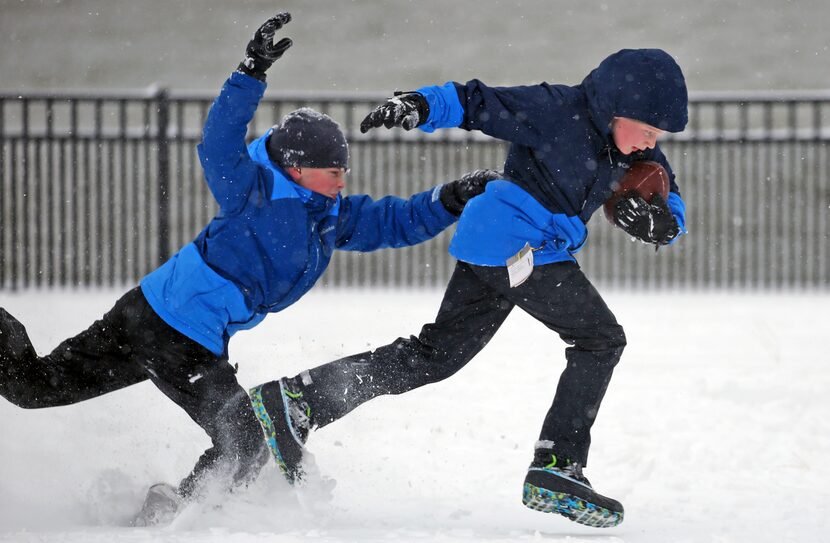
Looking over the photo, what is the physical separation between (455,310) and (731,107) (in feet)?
25.4

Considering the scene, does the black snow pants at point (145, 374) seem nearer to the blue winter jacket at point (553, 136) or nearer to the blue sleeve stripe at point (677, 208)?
the blue winter jacket at point (553, 136)

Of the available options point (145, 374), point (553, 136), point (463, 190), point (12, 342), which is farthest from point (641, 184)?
point (12, 342)

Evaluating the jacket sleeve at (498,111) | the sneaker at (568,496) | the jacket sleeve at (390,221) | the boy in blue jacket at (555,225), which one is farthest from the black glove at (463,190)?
the sneaker at (568,496)

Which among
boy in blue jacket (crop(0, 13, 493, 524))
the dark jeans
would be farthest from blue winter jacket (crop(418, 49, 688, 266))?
boy in blue jacket (crop(0, 13, 493, 524))

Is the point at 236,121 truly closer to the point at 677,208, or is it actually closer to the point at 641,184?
the point at 641,184

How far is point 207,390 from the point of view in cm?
325

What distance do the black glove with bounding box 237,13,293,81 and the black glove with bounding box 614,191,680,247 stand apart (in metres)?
1.18

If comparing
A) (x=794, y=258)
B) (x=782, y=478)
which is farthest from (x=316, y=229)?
(x=794, y=258)

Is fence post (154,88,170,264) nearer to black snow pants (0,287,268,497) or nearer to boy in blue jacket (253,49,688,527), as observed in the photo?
black snow pants (0,287,268,497)

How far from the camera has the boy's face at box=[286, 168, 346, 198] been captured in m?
3.29

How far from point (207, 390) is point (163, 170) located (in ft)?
20.0

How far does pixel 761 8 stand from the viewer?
10.9m

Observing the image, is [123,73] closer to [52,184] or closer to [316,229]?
[52,184]

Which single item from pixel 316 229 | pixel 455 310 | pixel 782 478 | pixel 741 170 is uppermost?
pixel 741 170
